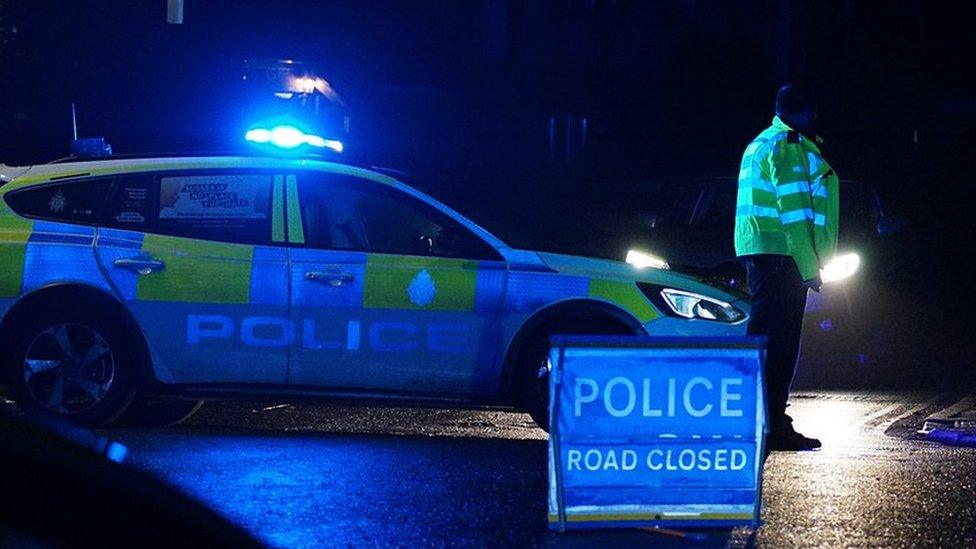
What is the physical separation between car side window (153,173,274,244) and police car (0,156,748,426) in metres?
0.01

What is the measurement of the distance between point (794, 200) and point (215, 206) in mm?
2922

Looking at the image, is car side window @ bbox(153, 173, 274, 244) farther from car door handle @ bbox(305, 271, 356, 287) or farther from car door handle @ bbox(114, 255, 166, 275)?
car door handle @ bbox(305, 271, 356, 287)

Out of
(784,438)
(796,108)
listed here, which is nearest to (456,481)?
(784,438)

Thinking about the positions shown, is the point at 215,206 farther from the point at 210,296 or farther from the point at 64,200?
the point at 64,200

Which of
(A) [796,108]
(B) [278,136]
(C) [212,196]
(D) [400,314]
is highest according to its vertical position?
(A) [796,108]

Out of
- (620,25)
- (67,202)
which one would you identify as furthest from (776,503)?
(620,25)

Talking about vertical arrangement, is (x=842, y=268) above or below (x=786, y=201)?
below

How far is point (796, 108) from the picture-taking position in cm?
852

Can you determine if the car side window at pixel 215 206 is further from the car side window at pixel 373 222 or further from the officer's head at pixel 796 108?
the officer's head at pixel 796 108

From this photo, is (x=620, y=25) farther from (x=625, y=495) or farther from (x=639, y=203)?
(x=625, y=495)

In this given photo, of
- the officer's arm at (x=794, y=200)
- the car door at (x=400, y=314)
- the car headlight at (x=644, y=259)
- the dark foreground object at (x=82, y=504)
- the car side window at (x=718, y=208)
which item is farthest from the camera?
the car side window at (x=718, y=208)

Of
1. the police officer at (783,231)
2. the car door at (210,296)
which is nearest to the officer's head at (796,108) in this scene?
the police officer at (783,231)

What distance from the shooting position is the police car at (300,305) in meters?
8.55

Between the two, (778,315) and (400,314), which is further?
(400,314)
